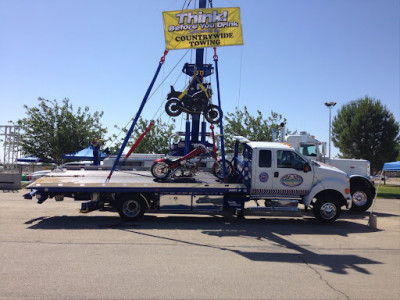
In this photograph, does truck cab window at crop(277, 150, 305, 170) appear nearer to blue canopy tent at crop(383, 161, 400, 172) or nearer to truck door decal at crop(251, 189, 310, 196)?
truck door decal at crop(251, 189, 310, 196)

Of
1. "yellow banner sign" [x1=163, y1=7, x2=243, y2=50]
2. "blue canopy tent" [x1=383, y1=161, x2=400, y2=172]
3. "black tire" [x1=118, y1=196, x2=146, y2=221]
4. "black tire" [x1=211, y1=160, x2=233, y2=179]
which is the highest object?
"yellow banner sign" [x1=163, y1=7, x2=243, y2=50]

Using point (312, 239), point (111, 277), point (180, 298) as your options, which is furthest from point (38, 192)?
point (312, 239)

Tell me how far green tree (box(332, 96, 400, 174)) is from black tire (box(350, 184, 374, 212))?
2479 cm

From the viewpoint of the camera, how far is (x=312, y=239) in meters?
8.48

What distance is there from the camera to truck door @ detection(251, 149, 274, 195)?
33.9 feet

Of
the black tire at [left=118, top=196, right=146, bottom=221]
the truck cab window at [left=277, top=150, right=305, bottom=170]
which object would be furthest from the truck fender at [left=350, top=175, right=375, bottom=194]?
the black tire at [left=118, top=196, right=146, bottom=221]

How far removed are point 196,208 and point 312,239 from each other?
323cm

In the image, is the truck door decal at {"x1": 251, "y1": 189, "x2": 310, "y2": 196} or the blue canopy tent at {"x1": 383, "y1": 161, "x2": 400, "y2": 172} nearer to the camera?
the truck door decal at {"x1": 251, "y1": 189, "x2": 310, "y2": 196}

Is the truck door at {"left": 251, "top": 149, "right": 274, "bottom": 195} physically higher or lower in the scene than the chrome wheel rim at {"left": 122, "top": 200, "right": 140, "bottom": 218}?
higher

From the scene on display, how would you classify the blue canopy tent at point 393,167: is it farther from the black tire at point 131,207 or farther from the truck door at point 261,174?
the black tire at point 131,207

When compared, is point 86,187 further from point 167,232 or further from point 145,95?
point 145,95

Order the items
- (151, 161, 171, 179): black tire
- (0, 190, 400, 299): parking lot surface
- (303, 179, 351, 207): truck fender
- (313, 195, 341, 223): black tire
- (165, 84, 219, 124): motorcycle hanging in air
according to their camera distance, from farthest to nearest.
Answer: (165, 84, 219, 124): motorcycle hanging in air → (151, 161, 171, 179): black tire → (313, 195, 341, 223): black tire → (303, 179, 351, 207): truck fender → (0, 190, 400, 299): parking lot surface

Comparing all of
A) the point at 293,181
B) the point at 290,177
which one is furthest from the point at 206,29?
the point at 293,181

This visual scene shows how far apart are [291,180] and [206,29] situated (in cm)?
553
